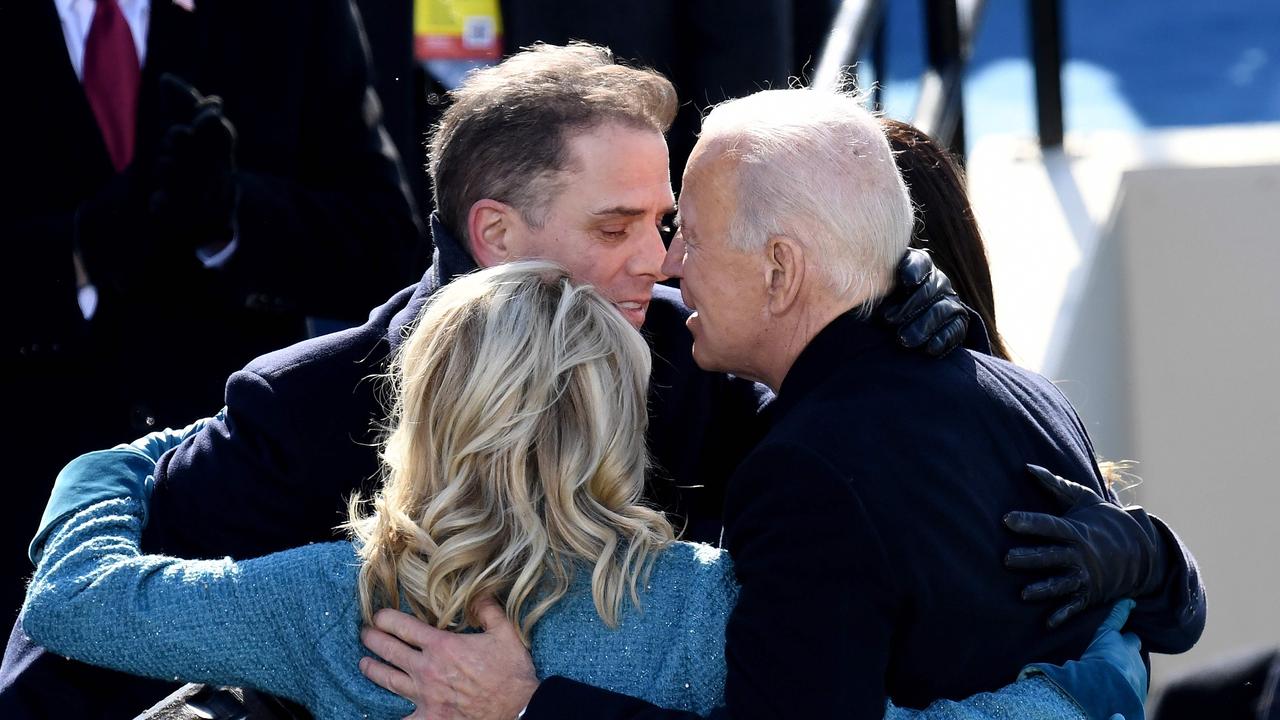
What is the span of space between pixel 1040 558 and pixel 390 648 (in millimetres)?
A: 795

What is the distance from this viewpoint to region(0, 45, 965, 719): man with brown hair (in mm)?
2180

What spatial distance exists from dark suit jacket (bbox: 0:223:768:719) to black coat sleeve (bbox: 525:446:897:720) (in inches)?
22.1

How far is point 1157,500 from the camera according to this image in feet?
14.6

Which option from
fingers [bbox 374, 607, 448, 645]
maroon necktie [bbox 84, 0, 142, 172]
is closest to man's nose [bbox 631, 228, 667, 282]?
fingers [bbox 374, 607, 448, 645]

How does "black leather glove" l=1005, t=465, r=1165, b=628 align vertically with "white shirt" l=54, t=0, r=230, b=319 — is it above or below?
below

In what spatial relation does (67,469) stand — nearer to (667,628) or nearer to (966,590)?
(667,628)

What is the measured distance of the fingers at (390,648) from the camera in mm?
1856

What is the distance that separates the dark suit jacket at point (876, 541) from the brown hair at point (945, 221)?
61cm

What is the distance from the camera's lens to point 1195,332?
14.4 ft

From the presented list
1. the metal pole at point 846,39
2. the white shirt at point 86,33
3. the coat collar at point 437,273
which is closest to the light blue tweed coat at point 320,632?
the coat collar at point 437,273

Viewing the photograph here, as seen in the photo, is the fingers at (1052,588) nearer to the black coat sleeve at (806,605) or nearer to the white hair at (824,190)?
the black coat sleeve at (806,605)

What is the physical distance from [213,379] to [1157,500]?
281 centimetres

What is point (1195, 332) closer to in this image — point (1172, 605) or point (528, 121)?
point (1172, 605)

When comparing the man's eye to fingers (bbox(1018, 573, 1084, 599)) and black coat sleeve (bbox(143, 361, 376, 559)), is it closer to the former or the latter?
black coat sleeve (bbox(143, 361, 376, 559))
